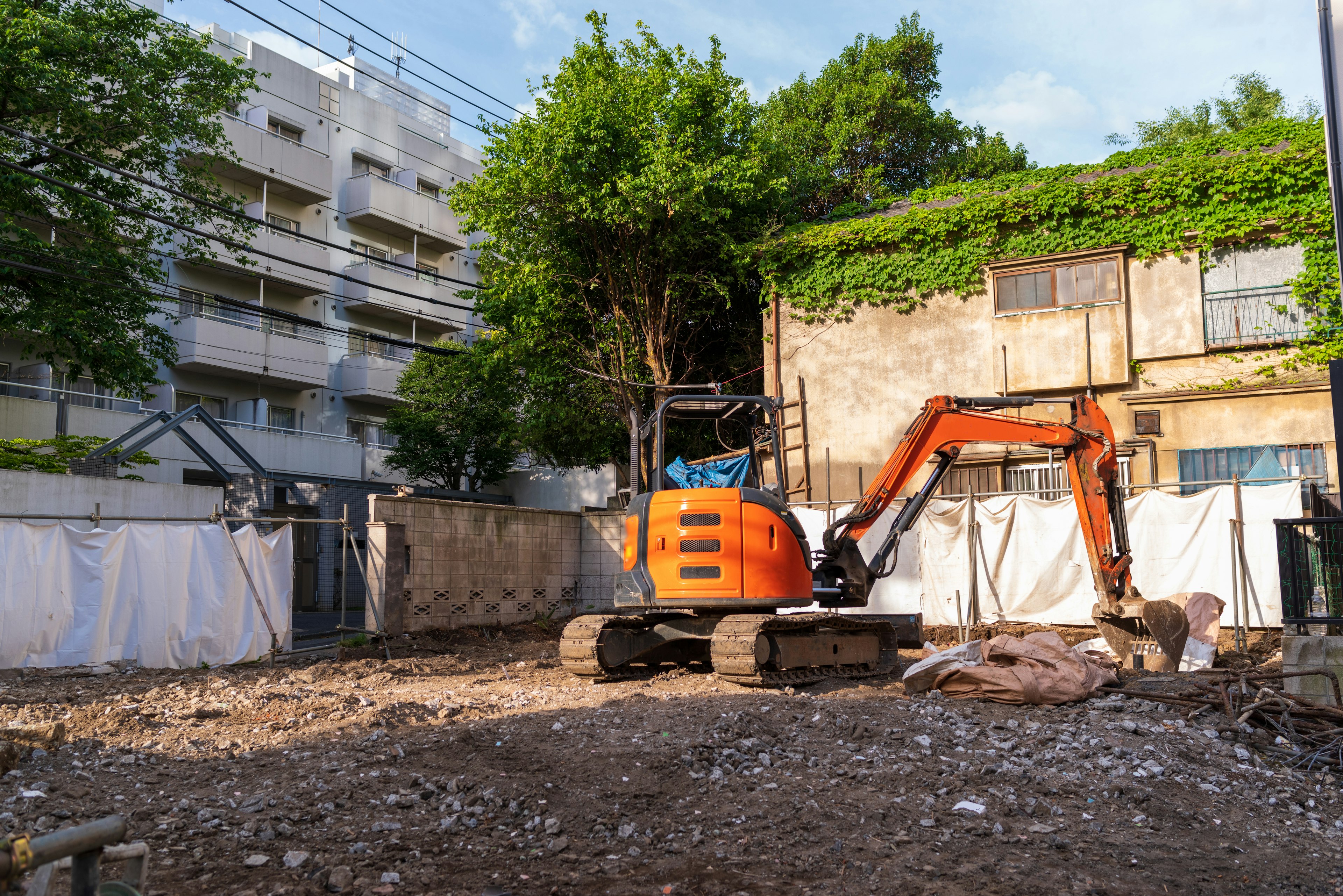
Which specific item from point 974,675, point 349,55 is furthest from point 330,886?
point 349,55

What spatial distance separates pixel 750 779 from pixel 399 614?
31.0 ft

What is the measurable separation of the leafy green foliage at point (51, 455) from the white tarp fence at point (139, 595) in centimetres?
588

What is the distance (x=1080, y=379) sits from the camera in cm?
1780

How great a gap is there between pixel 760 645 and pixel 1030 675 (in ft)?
8.26

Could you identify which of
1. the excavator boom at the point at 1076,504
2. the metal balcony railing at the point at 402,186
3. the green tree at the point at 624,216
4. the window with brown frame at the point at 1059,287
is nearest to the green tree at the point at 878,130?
the green tree at the point at 624,216

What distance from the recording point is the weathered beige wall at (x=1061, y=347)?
17594 millimetres

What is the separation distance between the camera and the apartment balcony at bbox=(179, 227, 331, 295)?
3012 cm

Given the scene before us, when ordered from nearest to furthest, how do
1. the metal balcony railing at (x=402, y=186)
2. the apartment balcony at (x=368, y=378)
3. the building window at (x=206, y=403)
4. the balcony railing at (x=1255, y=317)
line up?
1. the balcony railing at (x=1255, y=317)
2. the building window at (x=206, y=403)
3. the apartment balcony at (x=368, y=378)
4. the metal balcony railing at (x=402, y=186)

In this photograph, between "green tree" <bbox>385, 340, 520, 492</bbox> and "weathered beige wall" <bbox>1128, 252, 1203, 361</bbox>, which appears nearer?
"weathered beige wall" <bbox>1128, 252, 1203, 361</bbox>

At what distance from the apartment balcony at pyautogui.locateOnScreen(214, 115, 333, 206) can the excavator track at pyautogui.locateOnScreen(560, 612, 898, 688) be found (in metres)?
24.2

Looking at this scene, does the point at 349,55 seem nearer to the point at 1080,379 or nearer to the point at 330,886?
the point at 1080,379

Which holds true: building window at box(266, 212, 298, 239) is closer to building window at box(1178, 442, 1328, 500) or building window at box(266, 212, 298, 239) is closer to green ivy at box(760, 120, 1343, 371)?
green ivy at box(760, 120, 1343, 371)

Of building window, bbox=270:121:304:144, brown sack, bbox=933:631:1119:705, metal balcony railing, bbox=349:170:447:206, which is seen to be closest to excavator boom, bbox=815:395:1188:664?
brown sack, bbox=933:631:1119:705

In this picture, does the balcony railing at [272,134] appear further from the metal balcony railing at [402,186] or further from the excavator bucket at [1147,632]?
the excavator bucket at [1147,632]
